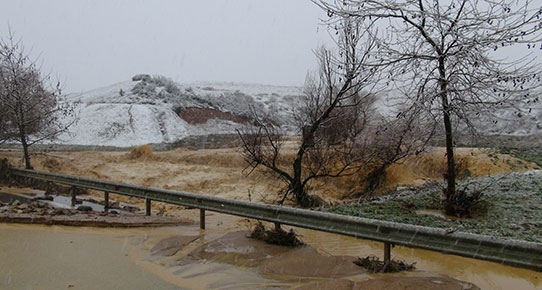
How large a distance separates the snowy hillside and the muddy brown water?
27343 mm

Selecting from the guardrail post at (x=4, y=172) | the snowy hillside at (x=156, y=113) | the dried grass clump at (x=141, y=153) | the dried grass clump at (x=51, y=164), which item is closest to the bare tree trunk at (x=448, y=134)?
the guardrail post at (x=4, y=172)

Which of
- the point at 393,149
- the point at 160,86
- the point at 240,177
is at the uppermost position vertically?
the point at 160,86

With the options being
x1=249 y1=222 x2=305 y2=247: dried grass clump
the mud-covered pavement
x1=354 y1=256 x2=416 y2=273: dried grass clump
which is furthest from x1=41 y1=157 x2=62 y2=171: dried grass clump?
x1=354 y1=256 x2=416 y2=273: dried grass clump

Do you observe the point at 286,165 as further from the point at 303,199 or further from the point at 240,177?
the point at 303,199

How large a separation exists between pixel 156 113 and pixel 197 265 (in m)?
42.7

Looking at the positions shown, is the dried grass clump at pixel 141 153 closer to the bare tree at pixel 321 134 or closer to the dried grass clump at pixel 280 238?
the bare tree at pixel 321 134

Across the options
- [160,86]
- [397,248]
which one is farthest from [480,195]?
[160,86]

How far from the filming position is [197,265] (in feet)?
23.6

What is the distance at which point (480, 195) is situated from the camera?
36.3ft

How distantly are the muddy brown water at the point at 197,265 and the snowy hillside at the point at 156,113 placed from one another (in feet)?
89.7

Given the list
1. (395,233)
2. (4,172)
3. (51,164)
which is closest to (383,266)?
(395,233)

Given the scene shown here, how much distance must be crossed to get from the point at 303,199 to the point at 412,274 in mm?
8266

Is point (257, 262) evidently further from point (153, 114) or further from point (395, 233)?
point (153, 114)

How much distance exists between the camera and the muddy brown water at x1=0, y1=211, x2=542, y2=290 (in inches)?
245
